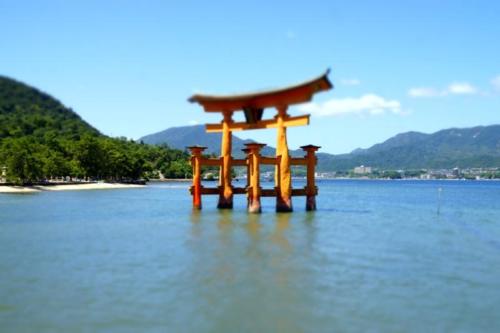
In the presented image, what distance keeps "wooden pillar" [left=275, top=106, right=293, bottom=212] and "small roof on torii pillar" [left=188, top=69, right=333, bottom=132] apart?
1.81 feet

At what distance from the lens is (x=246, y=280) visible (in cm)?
1227

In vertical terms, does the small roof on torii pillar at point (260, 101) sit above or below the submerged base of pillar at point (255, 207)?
above

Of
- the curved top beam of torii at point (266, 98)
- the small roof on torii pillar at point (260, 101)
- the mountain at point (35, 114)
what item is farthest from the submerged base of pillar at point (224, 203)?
the mountain at point (35, 114)

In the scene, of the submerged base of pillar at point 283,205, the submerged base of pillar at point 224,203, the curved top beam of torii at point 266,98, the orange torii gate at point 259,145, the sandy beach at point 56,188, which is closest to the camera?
the curved top beam of torii at point 266,98

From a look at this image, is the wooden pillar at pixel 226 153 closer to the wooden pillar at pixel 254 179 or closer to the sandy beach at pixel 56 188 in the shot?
the wooden pillar at pixel 254 179

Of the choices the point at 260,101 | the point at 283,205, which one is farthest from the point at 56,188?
the point at 260,101

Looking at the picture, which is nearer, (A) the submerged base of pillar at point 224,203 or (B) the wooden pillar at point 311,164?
(B) the wooden pillar at point 311,164

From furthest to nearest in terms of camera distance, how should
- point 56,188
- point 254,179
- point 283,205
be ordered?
1. point 56,188
2. point 283,205
3. point 254,179

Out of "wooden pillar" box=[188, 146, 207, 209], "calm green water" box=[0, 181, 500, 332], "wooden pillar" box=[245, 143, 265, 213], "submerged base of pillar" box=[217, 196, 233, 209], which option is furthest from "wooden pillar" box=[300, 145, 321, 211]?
"calm green water" box=[0, 181, 500, 332]

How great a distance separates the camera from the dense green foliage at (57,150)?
202ft

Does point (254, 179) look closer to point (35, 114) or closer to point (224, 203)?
point (224, 203)

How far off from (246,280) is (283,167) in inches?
644

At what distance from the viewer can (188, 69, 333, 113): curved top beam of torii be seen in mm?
25805

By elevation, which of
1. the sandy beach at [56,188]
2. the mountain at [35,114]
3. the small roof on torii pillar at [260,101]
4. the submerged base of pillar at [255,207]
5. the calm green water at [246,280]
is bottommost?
the calm green water at [246,280]
